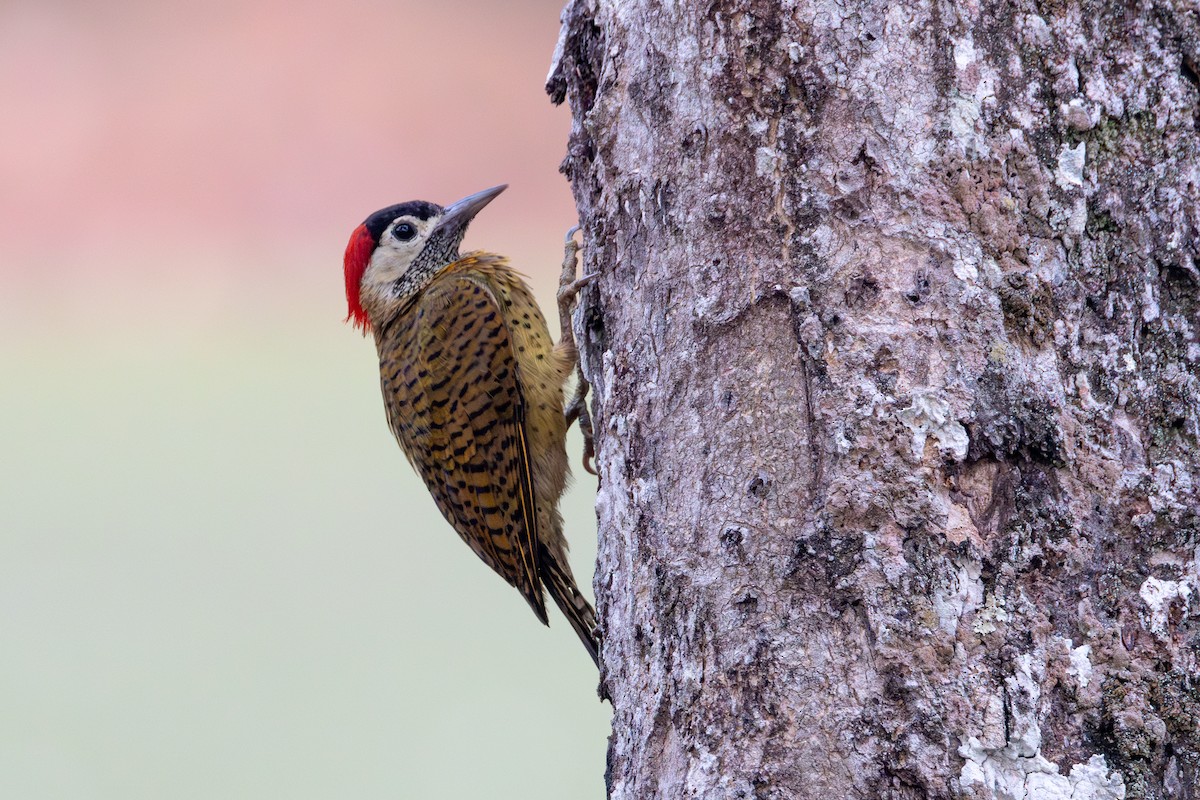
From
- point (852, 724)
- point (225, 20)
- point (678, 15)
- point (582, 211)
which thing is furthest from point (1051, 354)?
point (225, 20)

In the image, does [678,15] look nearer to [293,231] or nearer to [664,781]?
[664,781]

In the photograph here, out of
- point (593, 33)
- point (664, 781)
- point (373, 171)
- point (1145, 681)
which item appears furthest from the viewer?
point (373, 171)

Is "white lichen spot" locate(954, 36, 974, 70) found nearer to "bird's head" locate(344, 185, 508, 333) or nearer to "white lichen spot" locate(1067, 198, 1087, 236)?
"white lichen spot" locate(1067, 198, 1087, 236)

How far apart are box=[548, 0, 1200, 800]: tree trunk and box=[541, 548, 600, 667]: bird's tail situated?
3.93 feet

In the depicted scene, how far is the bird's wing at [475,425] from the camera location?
3.15m

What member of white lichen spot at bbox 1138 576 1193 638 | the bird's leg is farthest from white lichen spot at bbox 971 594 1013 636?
the bird's leg

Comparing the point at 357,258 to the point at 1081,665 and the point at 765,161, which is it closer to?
the point at 765,161

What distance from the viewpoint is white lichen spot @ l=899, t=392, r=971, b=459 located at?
1.58 m

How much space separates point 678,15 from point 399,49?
144 inches

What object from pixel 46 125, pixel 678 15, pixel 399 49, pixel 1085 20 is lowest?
pixel 1085 20

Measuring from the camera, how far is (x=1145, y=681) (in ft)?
4.91

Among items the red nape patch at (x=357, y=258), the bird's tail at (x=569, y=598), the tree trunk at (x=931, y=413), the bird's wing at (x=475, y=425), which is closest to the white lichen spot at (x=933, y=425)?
the tree trunk at (x=931, y=413)

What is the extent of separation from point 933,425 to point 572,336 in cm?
167

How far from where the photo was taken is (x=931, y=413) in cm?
159
